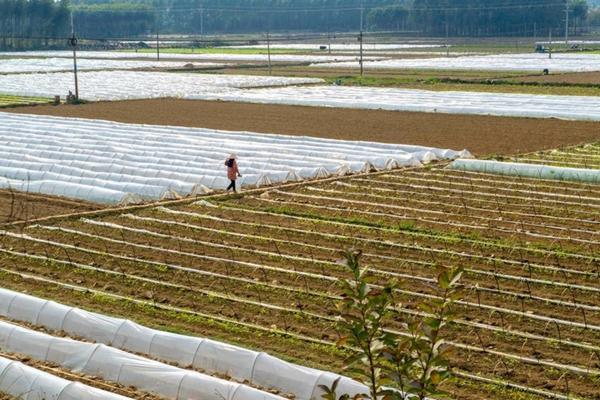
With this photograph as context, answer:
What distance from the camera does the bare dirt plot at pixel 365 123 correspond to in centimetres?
2306

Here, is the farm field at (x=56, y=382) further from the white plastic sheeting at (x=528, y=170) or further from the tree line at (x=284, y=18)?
the tree line at (x=284, y=18)

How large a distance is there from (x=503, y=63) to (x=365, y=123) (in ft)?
94.9

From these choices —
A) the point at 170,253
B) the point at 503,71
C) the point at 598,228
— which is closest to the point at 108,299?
the point at 170,253

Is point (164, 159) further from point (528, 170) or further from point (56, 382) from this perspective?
point (56, 382)

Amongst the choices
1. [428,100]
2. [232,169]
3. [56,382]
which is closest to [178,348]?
[56,382]

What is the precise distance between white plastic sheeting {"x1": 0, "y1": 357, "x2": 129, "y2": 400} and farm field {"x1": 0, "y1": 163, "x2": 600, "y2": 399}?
177 centimetres

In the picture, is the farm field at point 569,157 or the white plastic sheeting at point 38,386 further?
the farm field at point 569,157

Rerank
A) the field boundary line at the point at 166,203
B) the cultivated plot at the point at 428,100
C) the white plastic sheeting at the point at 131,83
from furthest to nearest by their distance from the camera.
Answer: the white plastic sheeting at the point at 131,83
the cultivated plot at the point at 428,100
the field boundary line at the point at 166,203

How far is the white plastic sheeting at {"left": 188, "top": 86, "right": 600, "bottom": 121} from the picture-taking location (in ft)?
93.4

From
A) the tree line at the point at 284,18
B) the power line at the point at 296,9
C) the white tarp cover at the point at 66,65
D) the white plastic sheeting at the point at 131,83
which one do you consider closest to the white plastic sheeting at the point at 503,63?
the white tarp cover at the point at 66,65

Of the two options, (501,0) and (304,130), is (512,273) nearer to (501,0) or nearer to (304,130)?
(304,130)

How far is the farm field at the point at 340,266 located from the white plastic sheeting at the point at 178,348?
0.52 metres

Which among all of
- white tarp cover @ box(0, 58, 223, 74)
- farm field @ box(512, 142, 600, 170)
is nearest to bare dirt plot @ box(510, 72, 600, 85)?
farm field @ box(512, 142, 600, 170)

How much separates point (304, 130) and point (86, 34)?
89.7 meters
